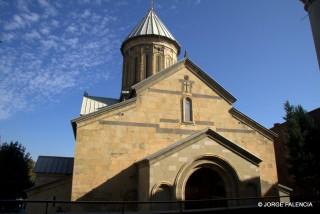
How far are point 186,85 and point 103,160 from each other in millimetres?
6446

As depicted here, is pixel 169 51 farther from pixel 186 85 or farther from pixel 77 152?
pixel 77 152

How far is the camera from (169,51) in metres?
22.0

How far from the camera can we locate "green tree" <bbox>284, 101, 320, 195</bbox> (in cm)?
1886

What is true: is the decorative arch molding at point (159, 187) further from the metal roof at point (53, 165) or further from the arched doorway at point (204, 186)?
the metal roof at point (53, 165)

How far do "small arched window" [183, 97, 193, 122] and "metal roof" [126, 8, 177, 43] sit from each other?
27.6 ft

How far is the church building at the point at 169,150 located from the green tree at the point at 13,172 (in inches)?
418

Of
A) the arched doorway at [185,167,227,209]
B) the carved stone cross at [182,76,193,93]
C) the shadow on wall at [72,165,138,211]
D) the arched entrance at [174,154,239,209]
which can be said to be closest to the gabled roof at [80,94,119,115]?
the carved stone cross at [182,76,193,93]

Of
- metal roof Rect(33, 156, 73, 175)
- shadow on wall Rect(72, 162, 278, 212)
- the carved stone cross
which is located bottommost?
shadow on wall Rect(72, 162, 278, 212)

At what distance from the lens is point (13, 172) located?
87.7 ft

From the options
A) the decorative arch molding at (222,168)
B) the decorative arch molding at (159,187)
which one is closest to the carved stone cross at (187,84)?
the decorative arch molding at (222,168)

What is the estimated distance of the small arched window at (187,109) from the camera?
15336 mm

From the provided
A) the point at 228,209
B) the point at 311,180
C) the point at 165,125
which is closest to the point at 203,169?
the point at 165,125

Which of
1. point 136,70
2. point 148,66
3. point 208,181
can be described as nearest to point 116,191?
point 208,181

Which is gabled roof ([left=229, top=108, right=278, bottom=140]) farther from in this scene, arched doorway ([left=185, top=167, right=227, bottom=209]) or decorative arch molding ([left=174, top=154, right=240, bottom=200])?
decorative arch molding ([left=174, top=154, right=240, bottom=200])
